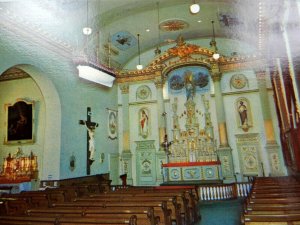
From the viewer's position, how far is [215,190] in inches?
348

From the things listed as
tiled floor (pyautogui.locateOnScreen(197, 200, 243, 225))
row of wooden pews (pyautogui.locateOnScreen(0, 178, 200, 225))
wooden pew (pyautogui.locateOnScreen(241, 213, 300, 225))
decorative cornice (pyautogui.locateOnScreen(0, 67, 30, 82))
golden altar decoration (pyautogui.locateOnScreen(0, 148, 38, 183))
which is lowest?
tiled floor (pyautogui.locateOnScreen(197, 200, 243, 225))

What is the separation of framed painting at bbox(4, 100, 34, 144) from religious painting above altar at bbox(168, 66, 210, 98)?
712cm

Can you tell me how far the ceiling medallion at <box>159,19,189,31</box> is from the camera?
10.9 m

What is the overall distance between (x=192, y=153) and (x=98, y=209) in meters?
8.42

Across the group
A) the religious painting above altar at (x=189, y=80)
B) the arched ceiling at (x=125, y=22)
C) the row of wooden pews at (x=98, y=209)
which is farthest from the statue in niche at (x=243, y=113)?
the row of wooden pews at (x=98, y=209)

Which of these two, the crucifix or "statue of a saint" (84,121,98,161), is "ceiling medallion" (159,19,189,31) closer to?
the crucifix

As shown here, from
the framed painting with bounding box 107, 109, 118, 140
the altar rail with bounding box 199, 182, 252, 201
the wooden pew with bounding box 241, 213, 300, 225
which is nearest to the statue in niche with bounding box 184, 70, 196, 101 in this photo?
the framed painting with bounding box 107, 109, 118, 140

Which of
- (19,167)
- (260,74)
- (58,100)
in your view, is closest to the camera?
(19,167)

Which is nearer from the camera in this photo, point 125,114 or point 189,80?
point 189,80

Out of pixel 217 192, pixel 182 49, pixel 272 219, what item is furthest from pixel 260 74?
pixel 272 219

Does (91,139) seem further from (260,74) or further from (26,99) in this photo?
(260,74)

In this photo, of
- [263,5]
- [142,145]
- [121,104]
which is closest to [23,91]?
[121,104]

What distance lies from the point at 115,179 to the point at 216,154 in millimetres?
5214

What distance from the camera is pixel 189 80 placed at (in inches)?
510
